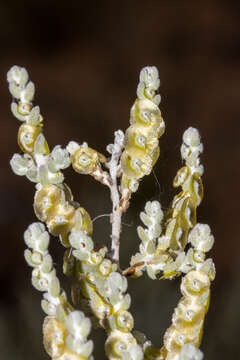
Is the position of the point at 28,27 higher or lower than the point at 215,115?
higher

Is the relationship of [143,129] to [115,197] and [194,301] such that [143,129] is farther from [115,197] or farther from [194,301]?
[194,301]

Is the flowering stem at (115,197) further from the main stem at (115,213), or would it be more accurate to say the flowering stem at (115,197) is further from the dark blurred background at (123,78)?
the dark blurred background at (123,78)

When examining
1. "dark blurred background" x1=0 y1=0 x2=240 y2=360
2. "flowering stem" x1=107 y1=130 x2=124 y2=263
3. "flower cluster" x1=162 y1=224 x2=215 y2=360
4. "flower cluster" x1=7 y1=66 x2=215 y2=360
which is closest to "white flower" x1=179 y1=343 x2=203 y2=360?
"flower cluster" x1=7 y1=66 x2=215 y2=360

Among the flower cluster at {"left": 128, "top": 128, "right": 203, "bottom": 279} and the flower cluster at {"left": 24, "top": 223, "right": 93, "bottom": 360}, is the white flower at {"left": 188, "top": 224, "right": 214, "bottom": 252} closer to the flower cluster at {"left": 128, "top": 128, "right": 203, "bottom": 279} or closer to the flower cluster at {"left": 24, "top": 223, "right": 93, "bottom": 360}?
the flower cluster at {"left": 128, "top": 128, "right": 203, "bottom": 279}

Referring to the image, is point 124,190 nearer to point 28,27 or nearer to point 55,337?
point 55,337

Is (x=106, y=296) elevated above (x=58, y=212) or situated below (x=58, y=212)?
below

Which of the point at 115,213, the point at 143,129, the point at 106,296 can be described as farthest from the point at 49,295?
the point at 143,129

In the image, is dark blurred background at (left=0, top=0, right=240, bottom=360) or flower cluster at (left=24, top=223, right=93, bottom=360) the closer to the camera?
Result: flower cluster at (left=24, top=223, right=93, bottom=360)

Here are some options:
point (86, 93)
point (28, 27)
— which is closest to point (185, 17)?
point (86, 93)
